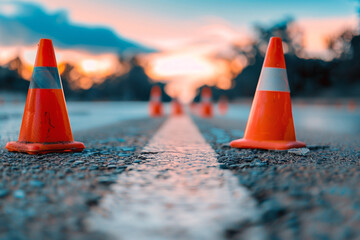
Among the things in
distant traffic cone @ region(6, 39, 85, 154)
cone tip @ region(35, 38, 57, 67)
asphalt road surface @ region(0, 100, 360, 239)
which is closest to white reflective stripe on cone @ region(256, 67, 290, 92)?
asphalt road surface @ region(0, 100, 360, 239)

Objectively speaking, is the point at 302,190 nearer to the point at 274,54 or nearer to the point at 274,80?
the point at 274,80

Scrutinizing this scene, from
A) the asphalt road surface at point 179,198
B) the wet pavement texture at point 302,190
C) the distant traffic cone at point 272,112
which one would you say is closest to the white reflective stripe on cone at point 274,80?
the distant traffic cone at point 272,112

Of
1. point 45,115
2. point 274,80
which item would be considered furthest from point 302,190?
point 45,115

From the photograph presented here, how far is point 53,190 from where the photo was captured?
9.09 ft

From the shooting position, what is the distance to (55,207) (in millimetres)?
2373

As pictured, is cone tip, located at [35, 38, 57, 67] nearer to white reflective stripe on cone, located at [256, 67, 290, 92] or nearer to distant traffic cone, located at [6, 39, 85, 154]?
distant traffic cone, located at [6, 39, 85, 154]

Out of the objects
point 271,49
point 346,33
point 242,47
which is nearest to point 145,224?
point 271,49

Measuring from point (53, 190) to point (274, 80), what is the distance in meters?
3.49

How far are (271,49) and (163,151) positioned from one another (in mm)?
→ 2095

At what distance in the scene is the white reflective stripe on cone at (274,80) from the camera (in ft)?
17.1

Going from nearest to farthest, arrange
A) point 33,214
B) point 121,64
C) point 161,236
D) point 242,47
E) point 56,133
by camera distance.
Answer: point 161,236
point 33,214
point 56,133
point 242,47
point 121,64

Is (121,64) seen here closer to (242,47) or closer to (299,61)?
(242,47)

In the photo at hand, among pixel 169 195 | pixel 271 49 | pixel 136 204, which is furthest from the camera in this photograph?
pixel 271 49

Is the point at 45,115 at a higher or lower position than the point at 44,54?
lower
